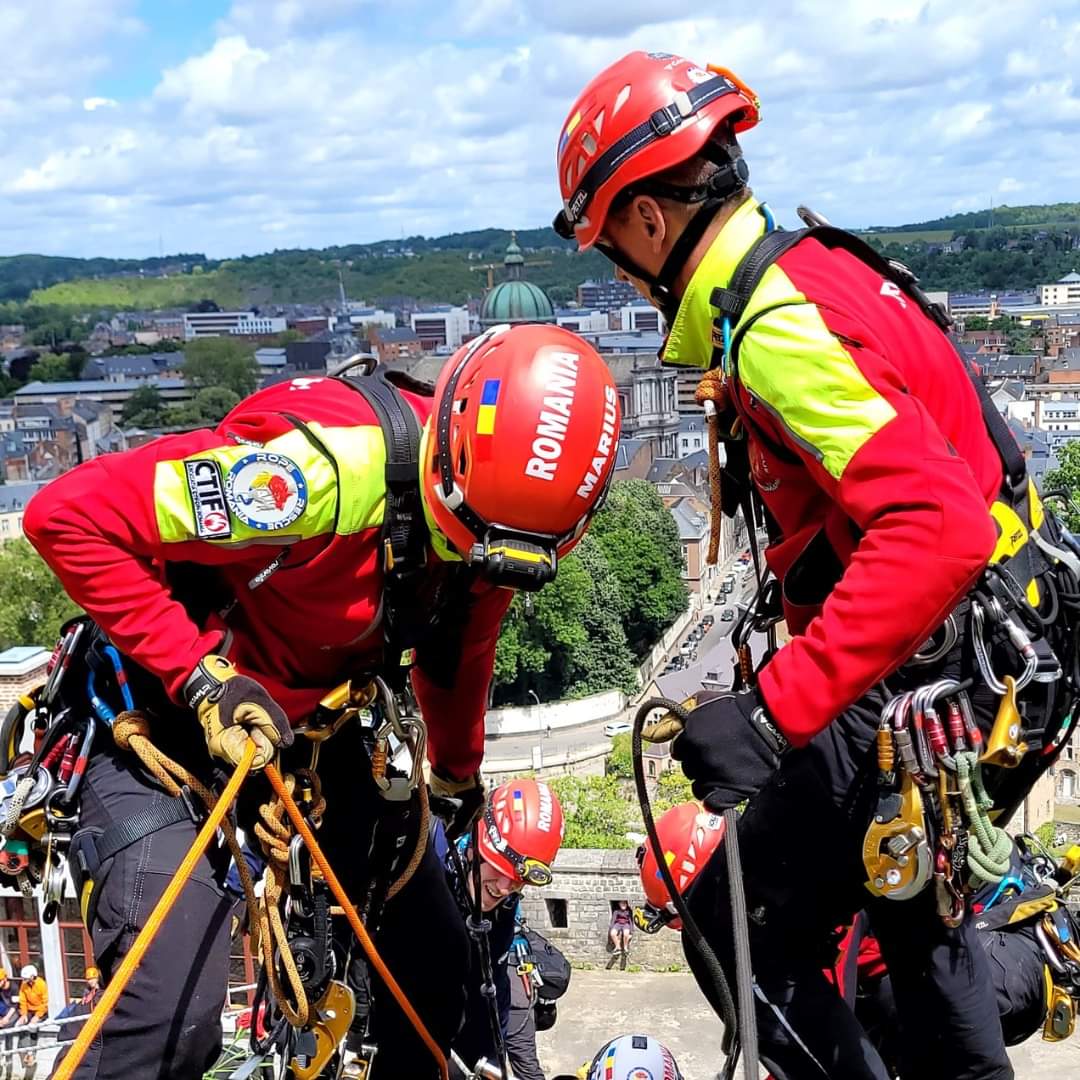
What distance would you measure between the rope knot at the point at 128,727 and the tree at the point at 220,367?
127962 mm

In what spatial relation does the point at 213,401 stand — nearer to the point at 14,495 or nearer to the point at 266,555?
the point at 14,495

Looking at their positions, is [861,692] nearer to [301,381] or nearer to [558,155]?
[558,155]

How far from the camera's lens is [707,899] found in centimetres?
427

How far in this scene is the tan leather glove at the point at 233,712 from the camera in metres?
3.96

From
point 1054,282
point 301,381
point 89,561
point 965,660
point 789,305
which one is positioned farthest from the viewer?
point 1054,282

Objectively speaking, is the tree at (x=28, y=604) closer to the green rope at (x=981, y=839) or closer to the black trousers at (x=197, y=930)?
the black trousers at (x=197, y=930)

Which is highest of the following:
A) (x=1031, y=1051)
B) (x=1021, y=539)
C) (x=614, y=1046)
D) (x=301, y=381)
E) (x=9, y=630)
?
(x=301, y=381)

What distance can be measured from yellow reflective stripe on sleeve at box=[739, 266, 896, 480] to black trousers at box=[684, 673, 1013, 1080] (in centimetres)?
91

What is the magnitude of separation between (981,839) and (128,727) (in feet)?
8.45

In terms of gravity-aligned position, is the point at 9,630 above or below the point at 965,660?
below

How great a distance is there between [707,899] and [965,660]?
1.12 m

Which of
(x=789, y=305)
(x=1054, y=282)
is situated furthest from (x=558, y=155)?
(x=1054, y=282)

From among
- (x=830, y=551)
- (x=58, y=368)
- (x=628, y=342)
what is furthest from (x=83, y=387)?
(x=830, y=551)

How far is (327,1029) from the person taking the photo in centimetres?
474
